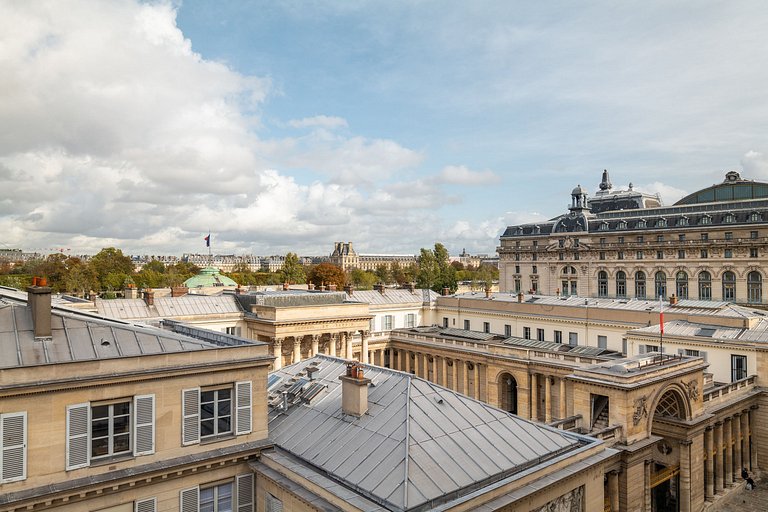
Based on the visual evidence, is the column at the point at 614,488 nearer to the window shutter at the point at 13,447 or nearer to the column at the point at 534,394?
the column at the point at 534,394

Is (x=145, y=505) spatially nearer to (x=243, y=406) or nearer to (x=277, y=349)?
(x=243, y=406)

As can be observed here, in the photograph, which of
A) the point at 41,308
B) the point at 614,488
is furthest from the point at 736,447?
the point at 41,308

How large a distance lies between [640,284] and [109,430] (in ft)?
316

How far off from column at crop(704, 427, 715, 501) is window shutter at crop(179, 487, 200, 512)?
32399 millimetres

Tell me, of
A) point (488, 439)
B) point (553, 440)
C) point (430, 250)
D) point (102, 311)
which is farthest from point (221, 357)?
point (430, 250)

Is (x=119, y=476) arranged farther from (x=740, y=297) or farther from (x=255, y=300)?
(x=740, y=297)

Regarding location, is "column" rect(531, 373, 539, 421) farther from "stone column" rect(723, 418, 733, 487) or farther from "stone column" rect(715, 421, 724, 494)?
"stone column" rect(723, 418, 733, 487)

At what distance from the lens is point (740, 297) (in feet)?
268

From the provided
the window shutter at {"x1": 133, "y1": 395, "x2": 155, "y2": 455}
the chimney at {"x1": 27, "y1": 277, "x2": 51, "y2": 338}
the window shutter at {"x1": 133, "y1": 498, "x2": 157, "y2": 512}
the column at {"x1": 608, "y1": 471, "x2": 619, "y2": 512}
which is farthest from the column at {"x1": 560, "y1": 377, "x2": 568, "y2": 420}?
the chimney at {"x1": 27, "y1": 277, "x2": 51, "y2": 338}

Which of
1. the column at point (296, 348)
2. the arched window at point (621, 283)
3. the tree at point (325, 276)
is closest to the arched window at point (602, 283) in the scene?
the arched window at point (621, 283)

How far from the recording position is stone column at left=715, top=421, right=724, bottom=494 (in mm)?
35438

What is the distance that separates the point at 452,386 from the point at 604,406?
25692mm

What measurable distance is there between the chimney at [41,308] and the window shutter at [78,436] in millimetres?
3054

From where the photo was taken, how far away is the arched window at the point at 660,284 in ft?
300
